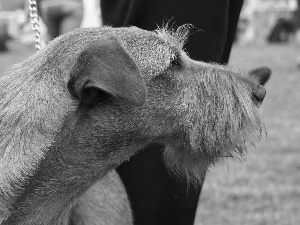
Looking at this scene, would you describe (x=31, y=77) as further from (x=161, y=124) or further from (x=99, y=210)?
(x=99, y=210)

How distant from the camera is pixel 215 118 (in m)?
2.94

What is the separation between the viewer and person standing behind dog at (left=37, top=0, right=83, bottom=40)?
914cm

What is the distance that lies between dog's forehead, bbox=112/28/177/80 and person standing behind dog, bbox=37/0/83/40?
6.20 metres

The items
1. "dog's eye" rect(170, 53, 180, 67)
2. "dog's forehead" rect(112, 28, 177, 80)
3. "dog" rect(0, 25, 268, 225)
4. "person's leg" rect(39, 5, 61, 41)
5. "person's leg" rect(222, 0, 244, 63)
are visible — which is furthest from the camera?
"person's leg" rect(39, 5, 61, 41)

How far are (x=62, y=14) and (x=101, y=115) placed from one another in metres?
6.76

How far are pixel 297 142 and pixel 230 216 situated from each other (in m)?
2.42

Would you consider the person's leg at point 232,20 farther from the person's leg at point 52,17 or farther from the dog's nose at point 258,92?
the person's leg at point 52,17

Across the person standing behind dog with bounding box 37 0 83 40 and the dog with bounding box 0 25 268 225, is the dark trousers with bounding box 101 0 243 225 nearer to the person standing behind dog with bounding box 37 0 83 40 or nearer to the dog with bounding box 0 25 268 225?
the dog with bounding box 0 25 268 225

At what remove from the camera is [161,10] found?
3475mm

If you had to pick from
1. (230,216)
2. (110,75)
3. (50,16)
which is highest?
(110,75)

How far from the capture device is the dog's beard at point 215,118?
2.92 m

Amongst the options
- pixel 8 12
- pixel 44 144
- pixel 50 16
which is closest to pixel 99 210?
pixel 44 144

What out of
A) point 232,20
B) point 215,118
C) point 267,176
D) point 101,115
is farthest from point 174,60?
point 267,176

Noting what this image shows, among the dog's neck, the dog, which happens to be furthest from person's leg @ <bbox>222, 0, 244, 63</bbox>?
the dog's neck
